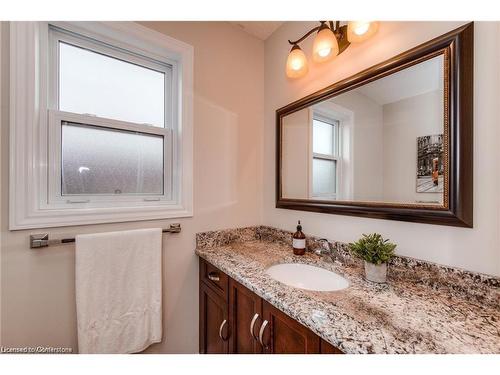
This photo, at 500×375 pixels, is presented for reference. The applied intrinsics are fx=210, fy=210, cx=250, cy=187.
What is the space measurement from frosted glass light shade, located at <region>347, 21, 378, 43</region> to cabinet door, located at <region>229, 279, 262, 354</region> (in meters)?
1.22

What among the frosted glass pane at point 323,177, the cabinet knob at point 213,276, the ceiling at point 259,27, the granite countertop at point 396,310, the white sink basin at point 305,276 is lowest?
the cabinet knob at point 213,276

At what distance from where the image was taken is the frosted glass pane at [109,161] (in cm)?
106

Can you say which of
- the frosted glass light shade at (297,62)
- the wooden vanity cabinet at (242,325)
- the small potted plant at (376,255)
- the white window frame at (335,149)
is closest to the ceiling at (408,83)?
the white window frame at (335,149)

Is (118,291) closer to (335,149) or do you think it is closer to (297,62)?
(335,149)

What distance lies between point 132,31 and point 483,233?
5.81 ft

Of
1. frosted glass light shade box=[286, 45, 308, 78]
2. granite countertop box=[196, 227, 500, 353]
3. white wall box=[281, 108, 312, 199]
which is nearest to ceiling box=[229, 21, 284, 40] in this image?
frosted glass light shade box=[286, 45, 308, 78]

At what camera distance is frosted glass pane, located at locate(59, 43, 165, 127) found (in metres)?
1.07

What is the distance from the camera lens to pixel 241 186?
1552 millimetres

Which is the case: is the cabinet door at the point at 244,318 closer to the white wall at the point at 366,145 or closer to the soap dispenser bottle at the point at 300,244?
the soap dispenser bottle at the point at 300,244

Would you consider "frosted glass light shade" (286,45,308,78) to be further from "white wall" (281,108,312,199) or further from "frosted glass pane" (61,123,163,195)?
"frosted glass pane" (61,123,163,195)

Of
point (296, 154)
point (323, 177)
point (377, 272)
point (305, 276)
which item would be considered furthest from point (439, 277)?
point (296, 154)

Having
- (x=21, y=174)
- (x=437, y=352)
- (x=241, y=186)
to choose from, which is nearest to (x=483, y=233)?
(x=437, y=352)

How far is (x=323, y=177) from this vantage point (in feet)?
4.04

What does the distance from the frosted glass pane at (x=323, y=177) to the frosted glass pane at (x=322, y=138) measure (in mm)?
62
